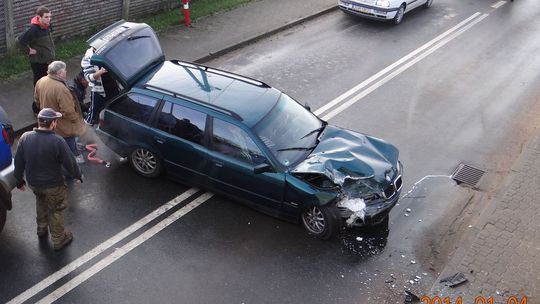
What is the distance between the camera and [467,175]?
886 cm

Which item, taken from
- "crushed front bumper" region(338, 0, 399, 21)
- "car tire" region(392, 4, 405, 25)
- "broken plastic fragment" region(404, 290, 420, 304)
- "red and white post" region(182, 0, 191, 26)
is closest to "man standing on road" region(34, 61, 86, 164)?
"broken plastic fragment" region(404, 290, 420, 304)

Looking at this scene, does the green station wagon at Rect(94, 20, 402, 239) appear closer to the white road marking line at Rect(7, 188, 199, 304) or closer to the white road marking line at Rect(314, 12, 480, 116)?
the white road marking line at Rect(7, 188, 199, 304)

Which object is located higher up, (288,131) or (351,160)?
(288,131)

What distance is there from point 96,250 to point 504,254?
524cm

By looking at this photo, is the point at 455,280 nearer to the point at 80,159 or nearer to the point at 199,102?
the point at 199,102

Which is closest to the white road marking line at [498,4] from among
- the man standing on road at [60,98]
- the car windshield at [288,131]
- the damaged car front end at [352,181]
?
the car windshield at [288,131]

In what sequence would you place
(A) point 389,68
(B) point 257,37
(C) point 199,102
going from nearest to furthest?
(C) point 199,102 < (A) point 389,68 < (B) point 257,37

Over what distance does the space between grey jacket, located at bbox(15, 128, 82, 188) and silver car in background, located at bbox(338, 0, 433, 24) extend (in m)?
10.7

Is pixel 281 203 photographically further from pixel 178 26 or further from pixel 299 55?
pixel 178 26

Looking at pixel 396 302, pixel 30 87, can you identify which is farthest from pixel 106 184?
pixel 396 302

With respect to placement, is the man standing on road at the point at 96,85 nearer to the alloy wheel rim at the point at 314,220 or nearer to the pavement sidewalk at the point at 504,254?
the alloy wheel rim at the point at 314,220

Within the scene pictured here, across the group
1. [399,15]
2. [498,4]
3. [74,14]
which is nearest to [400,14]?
[399,15]

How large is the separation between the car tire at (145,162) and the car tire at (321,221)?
2.28 metres

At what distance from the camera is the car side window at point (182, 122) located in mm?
7302
